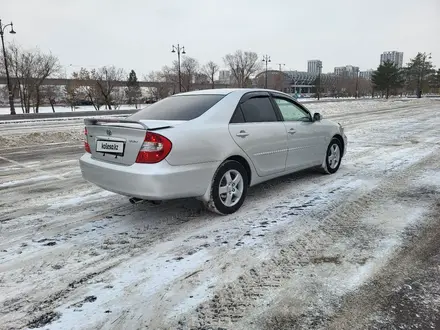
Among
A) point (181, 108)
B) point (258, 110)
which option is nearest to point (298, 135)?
point (258, 110)

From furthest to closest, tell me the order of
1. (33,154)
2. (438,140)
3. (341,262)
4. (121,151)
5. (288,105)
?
(438,140) → (33,154) → (288,105) → (121,151) → (341,262)

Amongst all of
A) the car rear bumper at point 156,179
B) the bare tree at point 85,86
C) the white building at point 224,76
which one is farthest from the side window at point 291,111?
the white building at point 224,76

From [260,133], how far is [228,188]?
90 cm

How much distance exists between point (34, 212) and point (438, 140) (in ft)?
34.2

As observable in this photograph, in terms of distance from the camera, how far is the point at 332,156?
6.45 meters

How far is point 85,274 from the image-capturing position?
3.03 metres

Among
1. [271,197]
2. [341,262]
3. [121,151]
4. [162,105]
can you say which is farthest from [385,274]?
[162,105]

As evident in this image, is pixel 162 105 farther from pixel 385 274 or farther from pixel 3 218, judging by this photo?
pixel 385 274

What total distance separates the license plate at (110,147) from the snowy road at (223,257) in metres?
0.84

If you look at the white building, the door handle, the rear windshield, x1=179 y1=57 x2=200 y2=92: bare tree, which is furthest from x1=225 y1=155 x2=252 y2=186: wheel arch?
the white building

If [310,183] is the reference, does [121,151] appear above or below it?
above

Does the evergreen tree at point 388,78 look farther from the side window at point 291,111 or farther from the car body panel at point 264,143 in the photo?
the car body panel at point 264,143

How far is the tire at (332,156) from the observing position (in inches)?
248

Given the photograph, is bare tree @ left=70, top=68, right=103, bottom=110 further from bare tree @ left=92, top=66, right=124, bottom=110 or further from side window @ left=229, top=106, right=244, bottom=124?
side window @ left=229, top=106, right=244, bottom=124
